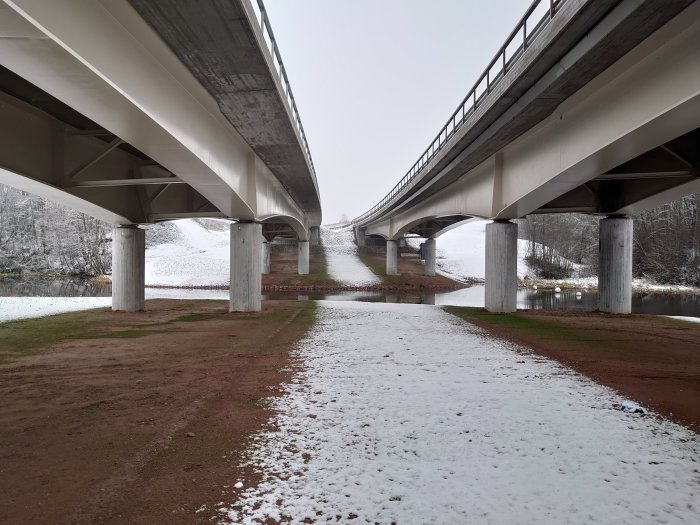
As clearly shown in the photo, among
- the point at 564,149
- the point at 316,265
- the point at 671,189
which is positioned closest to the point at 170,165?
the point at 564,149

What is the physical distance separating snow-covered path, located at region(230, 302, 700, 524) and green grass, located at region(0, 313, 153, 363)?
6.67m

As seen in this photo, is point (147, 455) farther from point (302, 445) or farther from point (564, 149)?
point (564, 149)

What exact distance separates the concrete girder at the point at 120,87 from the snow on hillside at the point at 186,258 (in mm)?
29075

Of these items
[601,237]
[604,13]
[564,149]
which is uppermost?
[604,13]

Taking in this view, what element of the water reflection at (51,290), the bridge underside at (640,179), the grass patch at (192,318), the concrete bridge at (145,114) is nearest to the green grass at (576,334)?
the bridge underside at (640,179)

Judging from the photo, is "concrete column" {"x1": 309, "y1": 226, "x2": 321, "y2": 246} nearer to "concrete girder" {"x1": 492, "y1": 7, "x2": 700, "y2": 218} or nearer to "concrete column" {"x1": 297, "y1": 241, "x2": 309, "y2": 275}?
"concrete column" {"x1": 297, "y1": 241, "x2": 309, "y2": 275}

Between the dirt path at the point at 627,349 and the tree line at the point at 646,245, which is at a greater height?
the tree line at the point at 646,245

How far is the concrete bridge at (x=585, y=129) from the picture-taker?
7.19 metres

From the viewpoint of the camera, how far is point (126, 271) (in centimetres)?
1705

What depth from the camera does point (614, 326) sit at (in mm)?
13484

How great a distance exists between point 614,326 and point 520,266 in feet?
145

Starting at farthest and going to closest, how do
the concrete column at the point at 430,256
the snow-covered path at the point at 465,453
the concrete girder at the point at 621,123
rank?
1. the concrete column at the point at 430,256
2. the concrete girder at the point at 621,123
3. the snow-covered path at the point at 465,453

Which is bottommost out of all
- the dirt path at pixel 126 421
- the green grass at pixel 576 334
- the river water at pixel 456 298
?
the river water at pixel 456 298

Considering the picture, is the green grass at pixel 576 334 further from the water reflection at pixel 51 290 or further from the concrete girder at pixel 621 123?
the water reflection at pixel 51 290
